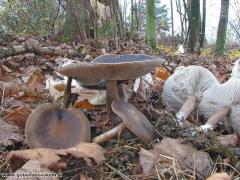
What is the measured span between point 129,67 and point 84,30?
358 cm

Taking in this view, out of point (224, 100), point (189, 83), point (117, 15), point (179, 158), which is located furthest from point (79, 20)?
point (179, 158)

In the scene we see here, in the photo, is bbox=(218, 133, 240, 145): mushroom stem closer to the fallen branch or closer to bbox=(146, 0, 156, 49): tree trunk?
the fallen branch

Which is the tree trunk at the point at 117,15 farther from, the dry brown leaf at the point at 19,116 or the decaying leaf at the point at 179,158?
the decaying leaf at the point at 179,158

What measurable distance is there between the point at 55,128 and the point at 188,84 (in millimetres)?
992

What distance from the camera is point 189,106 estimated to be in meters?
2.30

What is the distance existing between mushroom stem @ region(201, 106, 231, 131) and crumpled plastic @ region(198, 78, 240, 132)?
0.04m

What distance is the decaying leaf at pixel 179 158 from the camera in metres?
1.61

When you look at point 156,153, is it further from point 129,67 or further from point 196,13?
point 196,13

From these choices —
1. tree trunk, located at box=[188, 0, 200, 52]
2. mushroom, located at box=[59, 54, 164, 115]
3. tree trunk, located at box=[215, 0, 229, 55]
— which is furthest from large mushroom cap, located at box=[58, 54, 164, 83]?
tree trunk, located at box=[215, 0, 229, 55]

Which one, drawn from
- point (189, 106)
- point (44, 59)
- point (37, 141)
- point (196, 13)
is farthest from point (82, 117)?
point (196, 13)

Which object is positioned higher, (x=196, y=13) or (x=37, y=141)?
(x=196, y=13)

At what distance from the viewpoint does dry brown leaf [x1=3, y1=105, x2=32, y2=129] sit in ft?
6.63

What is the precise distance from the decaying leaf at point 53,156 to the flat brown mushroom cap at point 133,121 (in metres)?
0.19

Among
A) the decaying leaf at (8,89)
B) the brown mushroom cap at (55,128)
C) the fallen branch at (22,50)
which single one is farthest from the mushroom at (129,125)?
the fallen branch at (22,50)
